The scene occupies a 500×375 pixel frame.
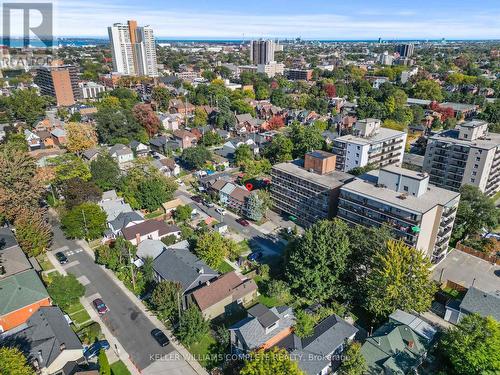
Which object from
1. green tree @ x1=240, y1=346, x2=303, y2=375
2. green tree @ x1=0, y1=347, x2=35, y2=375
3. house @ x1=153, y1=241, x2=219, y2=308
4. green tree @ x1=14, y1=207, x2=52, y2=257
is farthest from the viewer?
green tree @ x1=14, y1=207, x2=52, y2=257

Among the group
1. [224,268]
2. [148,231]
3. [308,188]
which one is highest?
[308,188]

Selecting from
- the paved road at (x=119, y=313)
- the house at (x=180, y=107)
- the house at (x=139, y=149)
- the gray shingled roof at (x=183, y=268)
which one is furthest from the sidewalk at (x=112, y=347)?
the house at (x=180, y=107)

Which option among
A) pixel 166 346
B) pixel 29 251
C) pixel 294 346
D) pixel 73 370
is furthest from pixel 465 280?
pixel 29 251

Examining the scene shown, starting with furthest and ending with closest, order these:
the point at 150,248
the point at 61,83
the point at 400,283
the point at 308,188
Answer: the point at 61,83, the point at 308,188, the point at 150,248, the point at 400,283

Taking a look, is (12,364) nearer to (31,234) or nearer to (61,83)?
(31,234)

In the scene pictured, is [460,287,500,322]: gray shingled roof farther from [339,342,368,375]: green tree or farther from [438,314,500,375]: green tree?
[339,342,368,375]: green tree

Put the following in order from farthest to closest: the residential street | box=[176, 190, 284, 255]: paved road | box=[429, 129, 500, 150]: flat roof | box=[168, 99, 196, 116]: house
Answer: box=[168, 99, 196, 116]: house → box=[429, 129, 500, 150]: flat roof → box=[176, 190, 284, 255]: paved road → the residential street

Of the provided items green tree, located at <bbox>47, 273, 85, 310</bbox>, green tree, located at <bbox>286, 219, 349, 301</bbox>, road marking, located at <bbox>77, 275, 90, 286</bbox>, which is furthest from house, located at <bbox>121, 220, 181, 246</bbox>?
green tree, located at <bbox>286, 219, 349, 301</bbox>

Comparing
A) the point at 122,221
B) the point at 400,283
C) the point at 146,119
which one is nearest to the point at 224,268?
the point at 122,221
